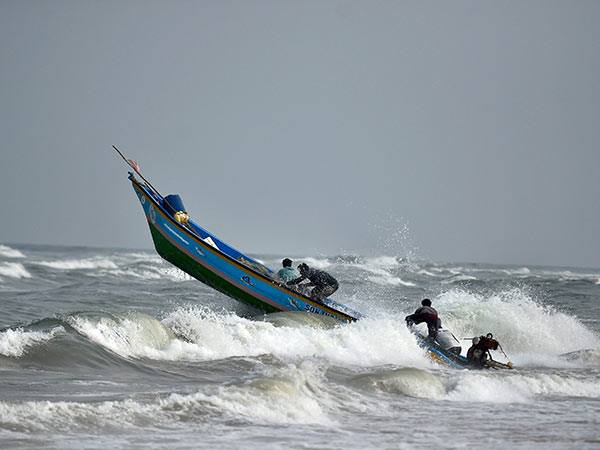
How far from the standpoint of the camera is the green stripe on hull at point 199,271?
18812 millimetres

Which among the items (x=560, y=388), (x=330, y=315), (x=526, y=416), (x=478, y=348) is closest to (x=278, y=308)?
(x=330, y=315)

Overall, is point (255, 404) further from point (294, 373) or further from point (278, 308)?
point (278, 308)

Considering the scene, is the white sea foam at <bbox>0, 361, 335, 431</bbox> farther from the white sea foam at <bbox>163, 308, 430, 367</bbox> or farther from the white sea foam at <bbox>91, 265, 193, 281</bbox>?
the white sea foam at <bbox>91, 265, 193, 281</bbox>

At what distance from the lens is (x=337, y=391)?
37.8 feet

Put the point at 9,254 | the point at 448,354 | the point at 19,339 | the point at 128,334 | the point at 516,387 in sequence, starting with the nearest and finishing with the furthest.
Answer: the point at 516,387
the point at 19,339
the point at 128,334
the point at 448,354
the point at 9,254

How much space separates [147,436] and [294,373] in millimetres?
3147

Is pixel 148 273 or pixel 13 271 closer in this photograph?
pixel 13 271

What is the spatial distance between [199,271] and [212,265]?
48 centimetres

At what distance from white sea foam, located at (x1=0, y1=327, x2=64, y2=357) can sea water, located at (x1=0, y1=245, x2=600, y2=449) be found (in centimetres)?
3

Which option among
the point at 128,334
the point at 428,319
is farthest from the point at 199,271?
the point at 428,319

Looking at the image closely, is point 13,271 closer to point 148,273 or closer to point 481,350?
point 148,273

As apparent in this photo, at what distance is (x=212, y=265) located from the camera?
61.6ft

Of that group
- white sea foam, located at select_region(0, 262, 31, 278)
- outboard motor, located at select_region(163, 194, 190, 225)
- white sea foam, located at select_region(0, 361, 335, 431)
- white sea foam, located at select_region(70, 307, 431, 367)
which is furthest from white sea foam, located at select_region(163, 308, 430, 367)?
white sea foam, located at select_region(0, 262, 31, 278)

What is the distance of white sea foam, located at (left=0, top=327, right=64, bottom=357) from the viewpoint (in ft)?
41.6
